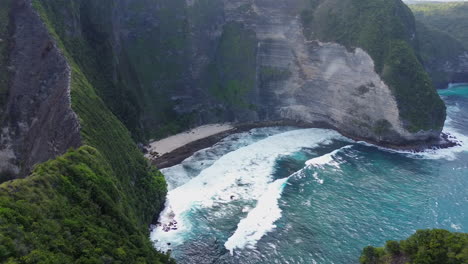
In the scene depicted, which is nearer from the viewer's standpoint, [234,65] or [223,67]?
[234,65]

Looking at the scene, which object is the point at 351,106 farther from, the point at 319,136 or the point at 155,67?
the point at 155,67

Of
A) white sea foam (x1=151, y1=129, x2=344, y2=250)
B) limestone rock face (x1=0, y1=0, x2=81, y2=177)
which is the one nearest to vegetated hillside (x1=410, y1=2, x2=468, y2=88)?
white sea foam (x1=151, y1=129, x2=344, y2=250)

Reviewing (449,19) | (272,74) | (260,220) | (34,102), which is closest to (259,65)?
(272,74)

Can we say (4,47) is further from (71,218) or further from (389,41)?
(389,41)

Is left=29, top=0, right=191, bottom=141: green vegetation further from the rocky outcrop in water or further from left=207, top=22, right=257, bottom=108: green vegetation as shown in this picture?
left=207, top=22, right=257, bottom=108: green vegetation

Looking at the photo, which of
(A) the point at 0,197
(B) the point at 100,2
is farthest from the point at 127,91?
(A) the point at 0,197
